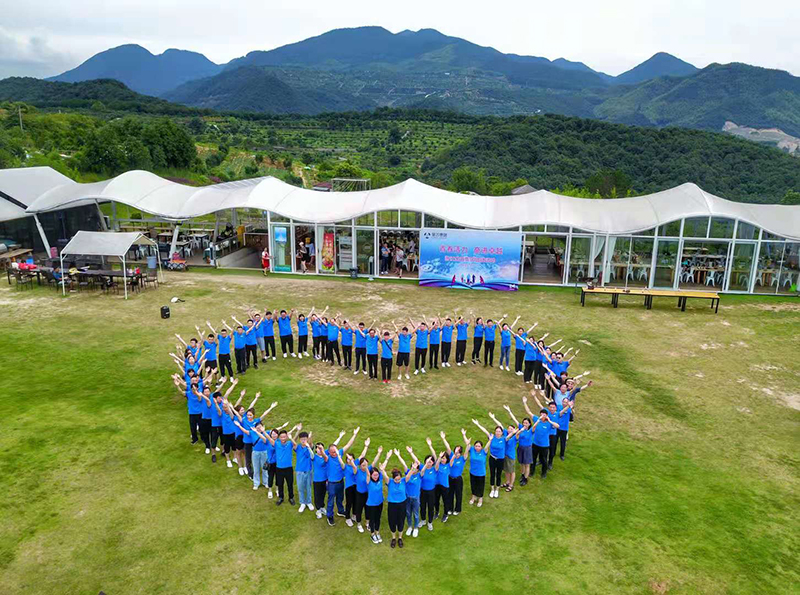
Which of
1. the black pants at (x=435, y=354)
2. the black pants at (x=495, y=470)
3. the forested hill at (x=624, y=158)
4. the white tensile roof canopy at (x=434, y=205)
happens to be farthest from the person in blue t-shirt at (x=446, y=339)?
the forested hill at (x=624, y=158)

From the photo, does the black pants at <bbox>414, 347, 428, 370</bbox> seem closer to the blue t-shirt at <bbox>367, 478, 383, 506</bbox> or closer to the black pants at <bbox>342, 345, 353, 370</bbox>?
the black pants at <bbox>342, 345, 353, 370</bbox>

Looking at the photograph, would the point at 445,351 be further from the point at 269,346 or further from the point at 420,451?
the point at 269,346

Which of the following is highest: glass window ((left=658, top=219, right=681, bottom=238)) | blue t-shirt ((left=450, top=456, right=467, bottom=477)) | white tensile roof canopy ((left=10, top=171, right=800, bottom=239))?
white tensile roof canopy ((left=10, top=171, right=800, bottom=239))

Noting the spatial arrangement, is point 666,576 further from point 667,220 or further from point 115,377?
point 667,220

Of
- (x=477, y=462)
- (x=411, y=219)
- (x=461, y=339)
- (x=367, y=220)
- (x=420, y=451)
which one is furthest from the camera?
(x=367, y=220)

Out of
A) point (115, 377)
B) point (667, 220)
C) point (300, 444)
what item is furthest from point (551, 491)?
point (667, 220)

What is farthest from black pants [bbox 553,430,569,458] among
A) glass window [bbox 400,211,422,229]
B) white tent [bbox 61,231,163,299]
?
white tent [bbox 61,231,163,299]

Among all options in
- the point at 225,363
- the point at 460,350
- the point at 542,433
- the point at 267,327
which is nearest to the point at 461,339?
the point at 460,350
